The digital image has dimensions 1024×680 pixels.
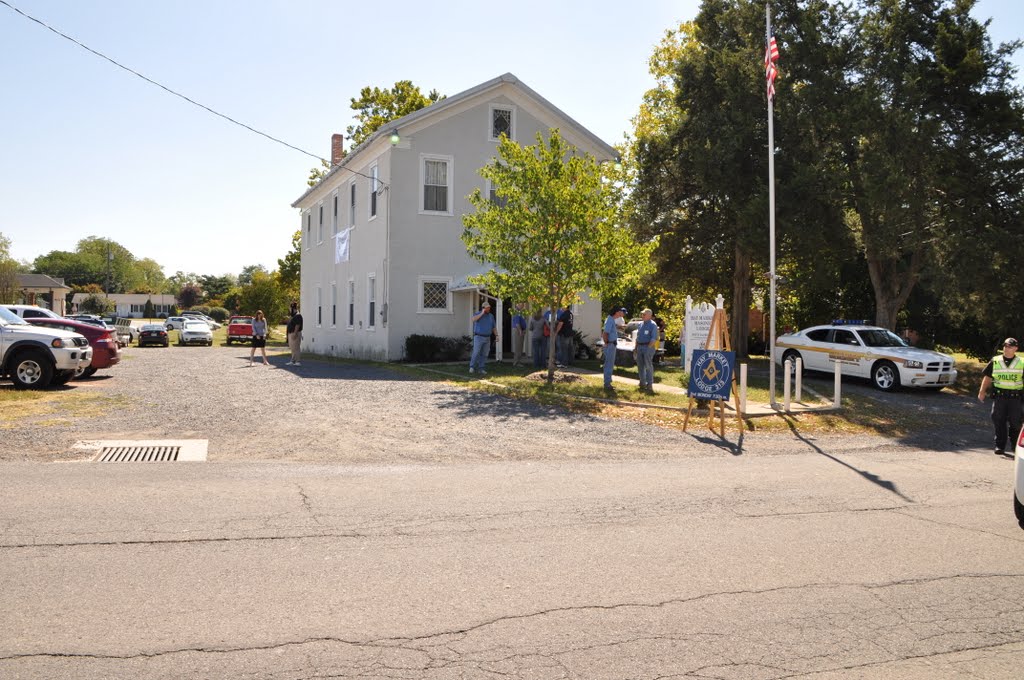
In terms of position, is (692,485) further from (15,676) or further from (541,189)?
(541,189)

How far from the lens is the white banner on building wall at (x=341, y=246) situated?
1244 inches

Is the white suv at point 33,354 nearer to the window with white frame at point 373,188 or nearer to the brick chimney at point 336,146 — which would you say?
the window with white frame at point 373,188

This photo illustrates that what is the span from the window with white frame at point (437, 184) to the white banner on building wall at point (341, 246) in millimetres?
5752

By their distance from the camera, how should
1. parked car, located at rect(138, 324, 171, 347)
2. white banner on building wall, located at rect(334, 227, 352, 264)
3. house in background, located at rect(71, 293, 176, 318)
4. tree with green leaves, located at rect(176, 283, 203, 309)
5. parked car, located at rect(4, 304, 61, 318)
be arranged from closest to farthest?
parked car, located at rect(4, 304, 61, 318)
white banner on building wall, located at rect(334, 227, 352, 264)
parked car, located at rect(138, 324, 171, 347)
tree with green leaves, located at rect(176, 283, 203, 309)
house in background, located at rect(71, 293, 176, 318)

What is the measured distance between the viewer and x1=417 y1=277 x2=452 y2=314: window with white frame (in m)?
26.5

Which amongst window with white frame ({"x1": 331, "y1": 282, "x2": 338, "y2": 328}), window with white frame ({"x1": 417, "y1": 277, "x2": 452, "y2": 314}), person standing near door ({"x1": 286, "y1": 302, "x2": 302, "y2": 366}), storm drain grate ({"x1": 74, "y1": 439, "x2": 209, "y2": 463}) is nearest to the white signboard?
window with white frame ({"x1": 417, "y1": 277, "x2": 452, "y2": 314})

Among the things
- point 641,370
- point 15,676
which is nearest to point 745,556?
point 15,676

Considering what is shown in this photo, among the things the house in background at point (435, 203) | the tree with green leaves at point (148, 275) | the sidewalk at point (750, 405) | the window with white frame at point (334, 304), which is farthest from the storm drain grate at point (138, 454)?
the tree with green leaves at point (148, 275)

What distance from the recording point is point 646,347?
1700 cm

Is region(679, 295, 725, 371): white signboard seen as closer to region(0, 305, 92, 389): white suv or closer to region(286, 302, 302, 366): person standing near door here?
region(286, 302, 302, 366): person standing near door

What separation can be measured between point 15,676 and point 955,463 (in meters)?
10.7

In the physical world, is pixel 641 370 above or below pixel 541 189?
below

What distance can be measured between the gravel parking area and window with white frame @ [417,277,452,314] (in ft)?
27.4

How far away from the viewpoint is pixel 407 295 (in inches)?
1033
